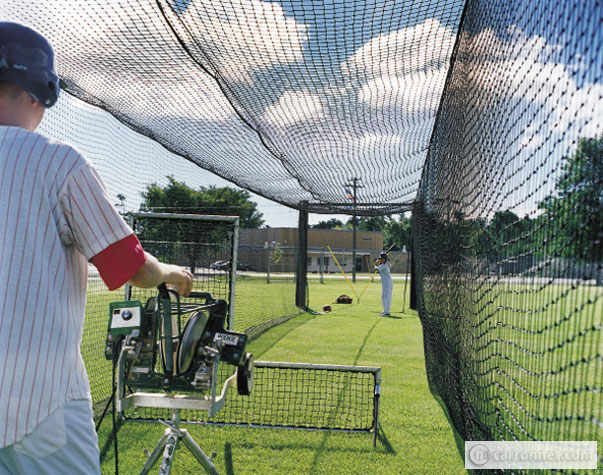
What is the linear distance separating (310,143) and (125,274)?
555 centimetres

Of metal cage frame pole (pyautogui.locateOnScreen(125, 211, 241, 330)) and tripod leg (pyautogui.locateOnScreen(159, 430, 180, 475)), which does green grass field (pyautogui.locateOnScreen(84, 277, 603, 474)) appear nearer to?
tripod leg (pyautogui.locateOnScreen(159, 430, 180, 475))

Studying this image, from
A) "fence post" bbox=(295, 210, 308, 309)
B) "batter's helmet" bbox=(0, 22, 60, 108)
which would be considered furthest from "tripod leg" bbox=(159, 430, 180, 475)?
"fence post" bbox=(295, 210, 308, 309)

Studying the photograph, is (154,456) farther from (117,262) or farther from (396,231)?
(396,231)

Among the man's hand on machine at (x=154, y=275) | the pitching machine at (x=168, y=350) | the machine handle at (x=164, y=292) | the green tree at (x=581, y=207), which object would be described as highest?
the green tree at (x=581, y=207)

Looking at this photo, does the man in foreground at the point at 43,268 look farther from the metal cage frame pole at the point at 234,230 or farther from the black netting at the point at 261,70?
the metal cage frame pole at the point at 234,230

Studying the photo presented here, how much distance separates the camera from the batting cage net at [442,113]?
2020 millimetres

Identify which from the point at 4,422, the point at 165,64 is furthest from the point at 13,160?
the point at 165,64

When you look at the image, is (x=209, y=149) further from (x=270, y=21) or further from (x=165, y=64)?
(x=270, y=21)

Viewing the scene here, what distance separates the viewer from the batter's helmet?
132 centimetres

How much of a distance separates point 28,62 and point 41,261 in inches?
21.0

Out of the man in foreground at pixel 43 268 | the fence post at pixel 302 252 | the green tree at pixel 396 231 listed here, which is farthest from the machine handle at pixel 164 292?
the green tree at pixel 396 231

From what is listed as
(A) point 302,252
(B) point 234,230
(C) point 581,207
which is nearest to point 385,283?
(A) point 302,252

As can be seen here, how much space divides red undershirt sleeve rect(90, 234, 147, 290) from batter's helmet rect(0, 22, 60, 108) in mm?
473

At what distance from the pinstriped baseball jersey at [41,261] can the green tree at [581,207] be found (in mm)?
1535
